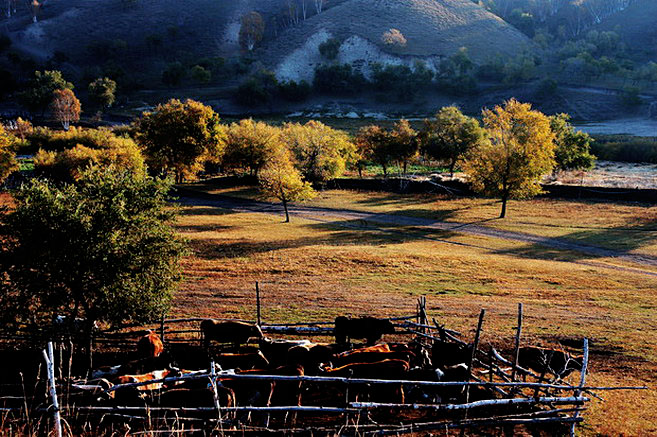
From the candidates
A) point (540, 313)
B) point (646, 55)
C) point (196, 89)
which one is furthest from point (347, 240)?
point (646, 55)

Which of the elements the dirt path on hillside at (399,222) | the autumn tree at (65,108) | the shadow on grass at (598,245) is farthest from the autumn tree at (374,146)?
the autumn tree at (65,108)

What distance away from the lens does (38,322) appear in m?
20.8

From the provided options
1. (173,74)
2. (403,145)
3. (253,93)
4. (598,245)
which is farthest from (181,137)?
(173,74)

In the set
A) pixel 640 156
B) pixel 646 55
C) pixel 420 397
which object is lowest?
pixel 420 397

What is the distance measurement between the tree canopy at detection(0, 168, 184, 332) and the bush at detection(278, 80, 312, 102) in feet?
471

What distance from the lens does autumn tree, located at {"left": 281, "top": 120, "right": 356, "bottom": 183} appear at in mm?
72125

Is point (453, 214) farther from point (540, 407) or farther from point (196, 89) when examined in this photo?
point (196, 89)

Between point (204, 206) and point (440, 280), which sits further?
point (204, 206)

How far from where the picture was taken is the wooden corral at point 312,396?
13.5 metres

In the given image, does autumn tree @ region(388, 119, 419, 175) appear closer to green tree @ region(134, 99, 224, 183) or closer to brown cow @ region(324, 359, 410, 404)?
green tree @ region(134, 99, 224, 183)

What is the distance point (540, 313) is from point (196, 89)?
159m

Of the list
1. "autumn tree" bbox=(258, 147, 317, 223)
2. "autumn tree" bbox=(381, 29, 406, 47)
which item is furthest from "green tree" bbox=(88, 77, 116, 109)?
"autumn tree" bbox=(258, 147, 317, 223)

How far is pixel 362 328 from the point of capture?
2111cm

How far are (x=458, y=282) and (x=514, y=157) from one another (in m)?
27.6
